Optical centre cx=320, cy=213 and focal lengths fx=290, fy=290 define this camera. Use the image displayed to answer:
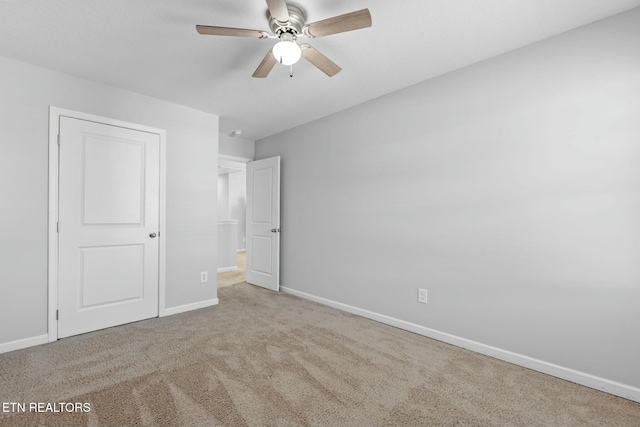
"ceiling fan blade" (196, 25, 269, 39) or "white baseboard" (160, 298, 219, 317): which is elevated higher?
"ceiling fan blade" (196, 25, 269, 39)

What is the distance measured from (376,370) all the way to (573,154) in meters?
2.09

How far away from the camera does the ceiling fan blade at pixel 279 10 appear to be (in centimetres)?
150

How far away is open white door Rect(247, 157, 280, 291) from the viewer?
4.36 m

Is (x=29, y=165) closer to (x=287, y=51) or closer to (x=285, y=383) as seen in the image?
(x=287, y=51)

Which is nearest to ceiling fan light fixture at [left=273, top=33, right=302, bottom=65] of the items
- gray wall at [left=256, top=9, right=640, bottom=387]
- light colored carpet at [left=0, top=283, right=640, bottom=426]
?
gray wall at [left=256, top=9, right=640, bottom=387]

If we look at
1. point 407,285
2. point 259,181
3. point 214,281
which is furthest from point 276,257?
point 407,285

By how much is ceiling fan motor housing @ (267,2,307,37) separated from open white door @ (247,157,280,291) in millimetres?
2459

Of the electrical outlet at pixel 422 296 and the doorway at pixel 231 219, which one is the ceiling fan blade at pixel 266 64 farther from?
the doorway at pixel 231 219

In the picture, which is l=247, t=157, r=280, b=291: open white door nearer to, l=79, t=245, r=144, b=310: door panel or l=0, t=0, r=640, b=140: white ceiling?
l=0, t=0, r=640, b=140: white ceiling

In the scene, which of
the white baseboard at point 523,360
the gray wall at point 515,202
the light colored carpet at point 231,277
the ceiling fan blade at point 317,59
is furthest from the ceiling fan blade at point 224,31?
the light colored carpet at point 231,277

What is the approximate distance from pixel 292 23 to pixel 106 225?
2.60 meters

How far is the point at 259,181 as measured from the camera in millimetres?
4652

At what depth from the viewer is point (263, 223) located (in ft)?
15.0

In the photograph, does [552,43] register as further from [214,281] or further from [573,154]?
[214,281]
